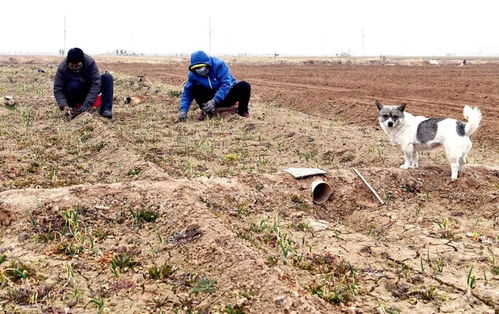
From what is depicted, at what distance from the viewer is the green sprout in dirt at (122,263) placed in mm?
3374

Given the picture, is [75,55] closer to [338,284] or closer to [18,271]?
[18,271]

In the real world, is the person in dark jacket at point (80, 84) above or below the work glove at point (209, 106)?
above

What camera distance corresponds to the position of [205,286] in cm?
313

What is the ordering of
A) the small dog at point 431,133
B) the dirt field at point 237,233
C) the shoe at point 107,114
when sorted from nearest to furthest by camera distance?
the dirt field at point 237,233 → the small dog at point 431,133 → the shoe at point 107,114

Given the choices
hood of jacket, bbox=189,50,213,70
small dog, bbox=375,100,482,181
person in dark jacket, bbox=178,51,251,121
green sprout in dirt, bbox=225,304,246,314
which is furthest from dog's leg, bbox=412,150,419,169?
hood of jacket, bbox=189,50,213,70

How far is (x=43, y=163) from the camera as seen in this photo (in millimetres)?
6352

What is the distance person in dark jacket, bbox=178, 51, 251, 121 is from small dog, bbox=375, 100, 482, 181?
421 cm

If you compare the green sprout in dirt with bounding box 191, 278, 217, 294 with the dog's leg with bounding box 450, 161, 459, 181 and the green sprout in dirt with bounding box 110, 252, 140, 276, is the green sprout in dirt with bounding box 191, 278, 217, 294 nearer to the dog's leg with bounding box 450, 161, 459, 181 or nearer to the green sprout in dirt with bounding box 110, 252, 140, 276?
the green sprout in dirt with bounding box 110, 252, 140, 276

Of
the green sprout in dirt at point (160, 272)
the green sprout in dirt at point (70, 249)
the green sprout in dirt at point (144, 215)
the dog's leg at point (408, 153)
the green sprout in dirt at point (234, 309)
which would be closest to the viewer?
the green sprout in dirt at point (234, 309)

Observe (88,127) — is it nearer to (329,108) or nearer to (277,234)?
(277,234)

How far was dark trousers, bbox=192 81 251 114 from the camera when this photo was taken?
32.6 ft

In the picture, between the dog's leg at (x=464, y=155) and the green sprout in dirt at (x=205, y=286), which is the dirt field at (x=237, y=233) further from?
the dog's leg at (x=464, y=155)

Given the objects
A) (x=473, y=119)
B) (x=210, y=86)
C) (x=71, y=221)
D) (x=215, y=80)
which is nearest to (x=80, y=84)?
(x=210, y=86)

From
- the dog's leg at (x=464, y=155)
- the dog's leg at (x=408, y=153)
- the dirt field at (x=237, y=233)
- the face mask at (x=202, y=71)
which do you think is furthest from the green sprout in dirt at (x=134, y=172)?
the face mask at (x=202, y=71)
